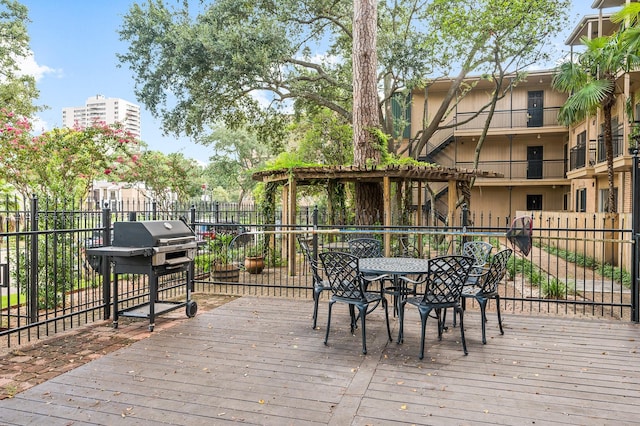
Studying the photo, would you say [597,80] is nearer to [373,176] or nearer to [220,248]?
[373,176]

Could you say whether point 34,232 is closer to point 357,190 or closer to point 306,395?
point 306,395

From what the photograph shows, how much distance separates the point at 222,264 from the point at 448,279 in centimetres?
585

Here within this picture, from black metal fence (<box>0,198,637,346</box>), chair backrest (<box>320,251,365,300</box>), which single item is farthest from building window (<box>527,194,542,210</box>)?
chair backrest (<box>320,251,365,300</box>)

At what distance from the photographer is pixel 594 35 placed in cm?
1541

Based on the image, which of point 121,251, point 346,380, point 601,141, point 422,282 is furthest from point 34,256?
point 601,141

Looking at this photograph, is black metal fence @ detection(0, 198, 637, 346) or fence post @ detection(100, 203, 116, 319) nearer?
black metal fence @ detection(0, 198, 637, 346)

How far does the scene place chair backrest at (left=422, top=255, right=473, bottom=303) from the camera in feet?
14.0

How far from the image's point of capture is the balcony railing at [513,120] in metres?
20.0

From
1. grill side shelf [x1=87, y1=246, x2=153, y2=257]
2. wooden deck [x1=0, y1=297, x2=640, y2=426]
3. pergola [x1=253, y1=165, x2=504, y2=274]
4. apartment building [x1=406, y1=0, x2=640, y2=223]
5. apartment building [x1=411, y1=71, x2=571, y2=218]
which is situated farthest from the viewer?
apartment building [x1=411, y1=71, x2=571, y2=218]

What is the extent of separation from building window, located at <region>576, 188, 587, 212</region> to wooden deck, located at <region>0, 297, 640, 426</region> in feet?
46.6

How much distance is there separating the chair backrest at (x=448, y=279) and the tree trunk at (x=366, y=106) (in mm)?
6702

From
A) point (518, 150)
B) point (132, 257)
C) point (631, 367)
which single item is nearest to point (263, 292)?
point (132, 257)

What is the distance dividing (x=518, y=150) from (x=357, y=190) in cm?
1309

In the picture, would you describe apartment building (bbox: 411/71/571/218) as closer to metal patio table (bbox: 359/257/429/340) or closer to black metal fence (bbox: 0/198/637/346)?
black metal fence (bbox: 0/198/637/346)
